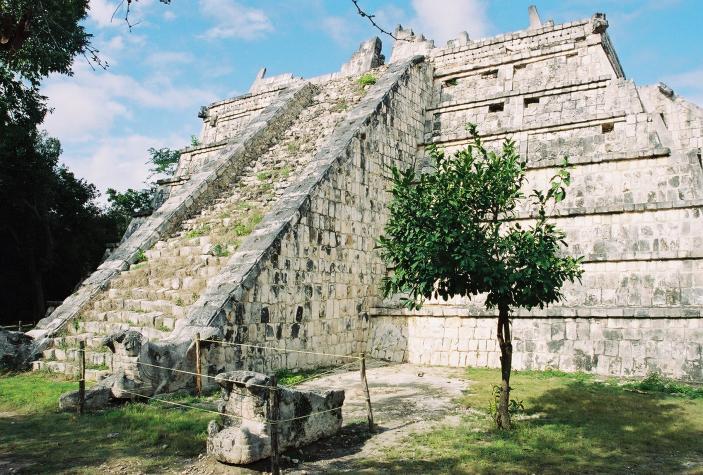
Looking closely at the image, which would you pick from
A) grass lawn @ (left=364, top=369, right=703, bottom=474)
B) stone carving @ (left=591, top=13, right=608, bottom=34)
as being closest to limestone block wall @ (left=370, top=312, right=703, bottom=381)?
grass lawn @ (left=364, top=369, right=703, bottom=474)

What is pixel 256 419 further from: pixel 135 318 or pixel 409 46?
pixel 409 46

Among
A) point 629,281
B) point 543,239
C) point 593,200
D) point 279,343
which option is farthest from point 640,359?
point 279,343

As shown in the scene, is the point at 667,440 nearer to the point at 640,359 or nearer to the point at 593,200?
the point at 640,359

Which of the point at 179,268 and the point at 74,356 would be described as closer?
the point at 74,356

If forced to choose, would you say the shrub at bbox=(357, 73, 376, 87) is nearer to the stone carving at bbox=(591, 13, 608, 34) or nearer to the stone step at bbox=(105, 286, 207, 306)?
the stone carving at bbox=(591, 13, 608, 34)

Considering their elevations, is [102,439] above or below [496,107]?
below

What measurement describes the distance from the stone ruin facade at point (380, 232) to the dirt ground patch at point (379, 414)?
1.06 m

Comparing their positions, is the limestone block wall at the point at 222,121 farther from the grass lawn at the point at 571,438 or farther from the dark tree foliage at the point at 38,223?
the grass lawn at the point at 571,438

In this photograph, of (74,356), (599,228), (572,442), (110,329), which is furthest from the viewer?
(599,228)

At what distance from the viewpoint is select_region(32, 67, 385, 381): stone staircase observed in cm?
910

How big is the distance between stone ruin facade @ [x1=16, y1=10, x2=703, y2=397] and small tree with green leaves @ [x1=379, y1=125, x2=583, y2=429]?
128 inches

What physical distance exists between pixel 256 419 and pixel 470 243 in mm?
2800

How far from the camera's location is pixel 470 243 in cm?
586

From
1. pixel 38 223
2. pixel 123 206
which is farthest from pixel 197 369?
pixel 123 206
